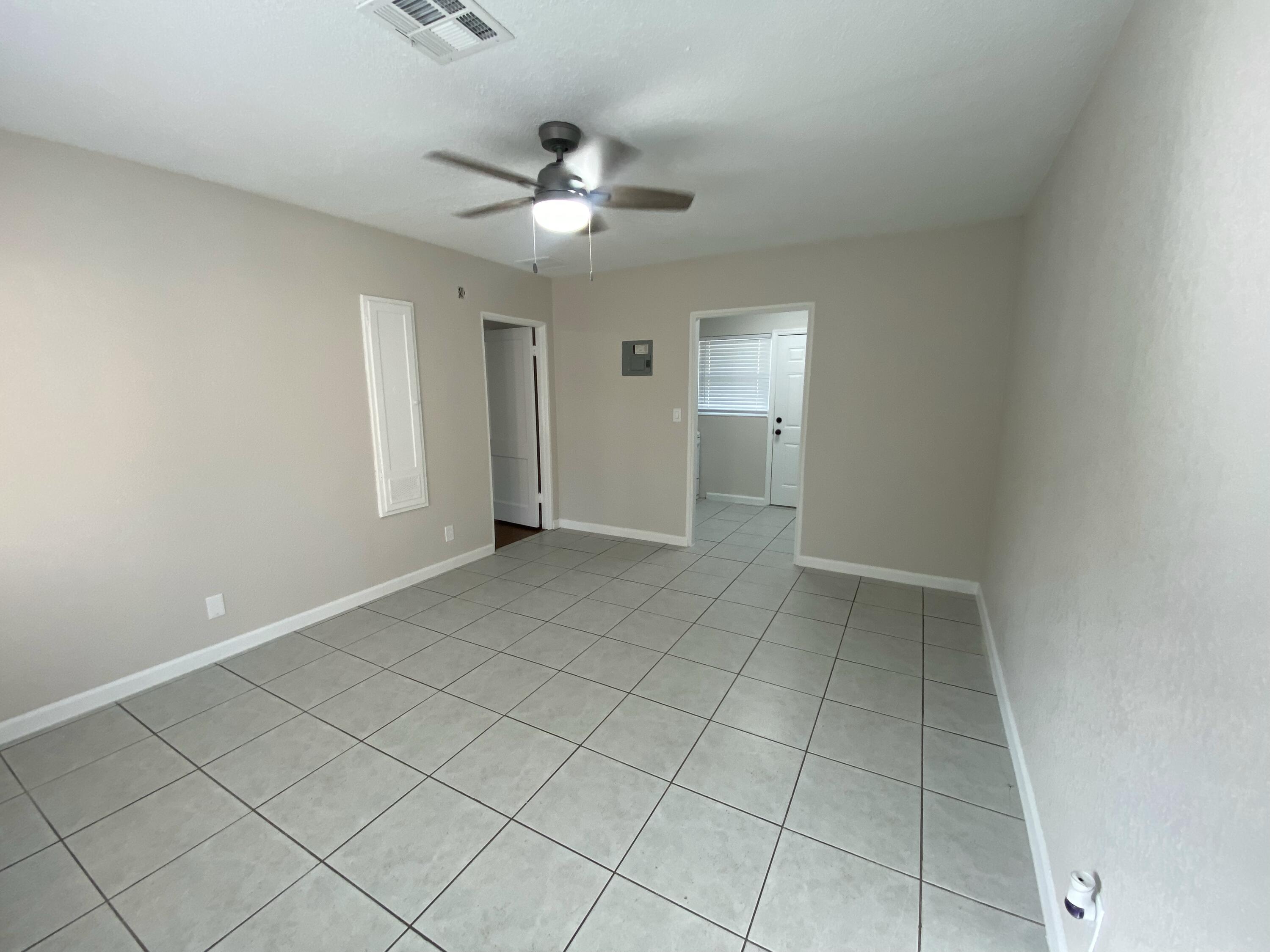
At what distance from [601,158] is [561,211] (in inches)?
18.5

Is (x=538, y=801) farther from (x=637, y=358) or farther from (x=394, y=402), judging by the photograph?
(x=637, y=358)

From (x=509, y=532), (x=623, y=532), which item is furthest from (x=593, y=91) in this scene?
(x=509, y=532)

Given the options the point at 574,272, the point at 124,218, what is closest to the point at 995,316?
the point at 574,272

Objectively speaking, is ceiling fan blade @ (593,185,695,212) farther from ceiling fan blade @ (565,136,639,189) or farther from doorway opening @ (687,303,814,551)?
doorway opening @ (687,303,814,551)

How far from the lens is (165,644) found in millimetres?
2551

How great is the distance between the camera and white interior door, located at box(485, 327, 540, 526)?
16.1 ft

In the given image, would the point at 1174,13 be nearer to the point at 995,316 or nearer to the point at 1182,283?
the point at 1182,283

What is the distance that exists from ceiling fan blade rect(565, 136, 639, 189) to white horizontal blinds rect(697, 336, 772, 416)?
3504 millimetres

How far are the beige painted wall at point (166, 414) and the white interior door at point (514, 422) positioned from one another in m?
1.37

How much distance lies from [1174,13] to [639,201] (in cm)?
206

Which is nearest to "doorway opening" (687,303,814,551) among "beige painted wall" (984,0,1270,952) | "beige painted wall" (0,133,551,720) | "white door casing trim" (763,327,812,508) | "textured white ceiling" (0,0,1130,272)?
"white door casing trim" (763,327,812,508)

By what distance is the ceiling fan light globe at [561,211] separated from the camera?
1.97 m

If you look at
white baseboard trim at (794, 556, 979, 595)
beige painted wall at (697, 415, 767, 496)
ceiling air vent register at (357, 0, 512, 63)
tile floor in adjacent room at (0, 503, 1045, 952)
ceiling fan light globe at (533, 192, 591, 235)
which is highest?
ceiling air vent register at (357, 0, 512, 63)

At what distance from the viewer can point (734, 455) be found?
625cm
